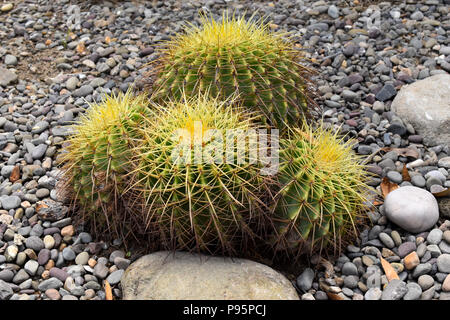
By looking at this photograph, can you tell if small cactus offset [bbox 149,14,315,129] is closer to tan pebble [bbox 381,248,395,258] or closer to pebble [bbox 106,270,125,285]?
tan pebble [bbox 381,248,395,258]

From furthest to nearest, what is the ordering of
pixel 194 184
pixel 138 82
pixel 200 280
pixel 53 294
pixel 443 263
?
1. pixel 138 82
2. pixel 443 263
3. pixel 53 294
4. pixel 200 280
5. pixel 194 184

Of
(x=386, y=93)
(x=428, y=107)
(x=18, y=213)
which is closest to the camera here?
(x=18, y=213)

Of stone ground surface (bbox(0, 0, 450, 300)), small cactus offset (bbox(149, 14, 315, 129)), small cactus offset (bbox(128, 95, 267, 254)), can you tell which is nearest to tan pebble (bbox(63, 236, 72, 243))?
stone ground surface (bbox(0, 0, 450, 300))

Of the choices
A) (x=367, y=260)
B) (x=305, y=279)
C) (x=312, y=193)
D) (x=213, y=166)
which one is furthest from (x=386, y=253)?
(x=213, y=166)

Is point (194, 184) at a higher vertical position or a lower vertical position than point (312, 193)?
higher

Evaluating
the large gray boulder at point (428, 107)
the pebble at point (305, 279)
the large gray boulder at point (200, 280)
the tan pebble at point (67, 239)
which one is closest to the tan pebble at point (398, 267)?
the pebble at point (305, 279)

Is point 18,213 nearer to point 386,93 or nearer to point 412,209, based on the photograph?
point 412,209

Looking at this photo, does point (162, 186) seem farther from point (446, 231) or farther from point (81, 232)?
point (446, 231)
